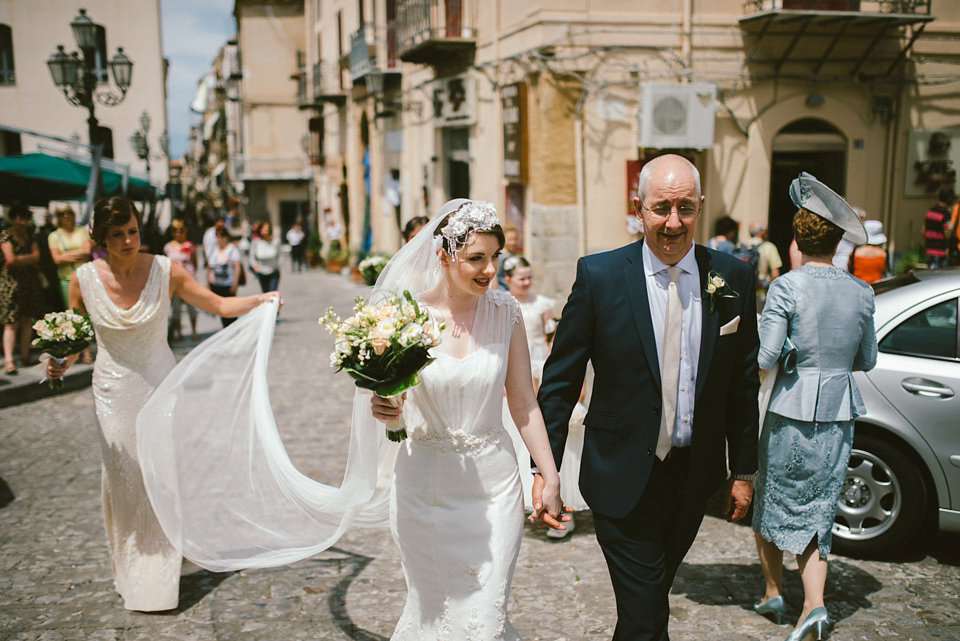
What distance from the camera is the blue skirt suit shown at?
4055 millimetres

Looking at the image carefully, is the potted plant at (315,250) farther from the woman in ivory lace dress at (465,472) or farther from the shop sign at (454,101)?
the woman in ivory lace dress at (465,472)

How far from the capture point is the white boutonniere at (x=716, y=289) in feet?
10.1

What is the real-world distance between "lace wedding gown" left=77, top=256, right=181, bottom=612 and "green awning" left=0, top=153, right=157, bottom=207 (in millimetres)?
9151

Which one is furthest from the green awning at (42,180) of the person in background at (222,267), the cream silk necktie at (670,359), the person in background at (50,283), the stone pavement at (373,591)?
the cream silk necktie at (670,359)

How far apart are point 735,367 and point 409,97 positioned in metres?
19.8

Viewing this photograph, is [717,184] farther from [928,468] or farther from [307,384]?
[928,468]

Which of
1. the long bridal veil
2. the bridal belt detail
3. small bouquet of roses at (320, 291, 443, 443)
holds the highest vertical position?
small bouquet of roses at (320, 291, 443, 443)

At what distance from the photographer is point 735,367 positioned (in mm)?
3221

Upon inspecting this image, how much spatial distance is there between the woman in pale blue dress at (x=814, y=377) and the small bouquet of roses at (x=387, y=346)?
194 centimetres

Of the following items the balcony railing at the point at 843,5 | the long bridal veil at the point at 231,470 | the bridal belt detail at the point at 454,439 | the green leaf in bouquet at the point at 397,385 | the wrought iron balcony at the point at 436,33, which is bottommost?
the long bridal veil at the point at 231,470

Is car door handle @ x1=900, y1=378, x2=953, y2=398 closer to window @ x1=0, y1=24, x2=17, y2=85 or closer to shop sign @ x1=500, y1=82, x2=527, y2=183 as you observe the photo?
shop sign @ x1=500, y1=82, x2=527, y2=183

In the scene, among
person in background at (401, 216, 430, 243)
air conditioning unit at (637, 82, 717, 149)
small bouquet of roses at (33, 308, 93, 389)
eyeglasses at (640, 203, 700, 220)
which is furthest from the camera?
air conditioning unit at (637, 82, 717, 149)

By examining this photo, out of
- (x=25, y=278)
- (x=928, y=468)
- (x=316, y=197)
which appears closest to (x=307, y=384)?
(x=25, y=278)

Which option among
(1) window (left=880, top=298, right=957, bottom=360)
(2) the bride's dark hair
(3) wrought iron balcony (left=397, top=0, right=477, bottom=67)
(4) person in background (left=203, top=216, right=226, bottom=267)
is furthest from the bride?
(3) wrought iron balcony (left=397, top=0, right=477, bottom=67)
